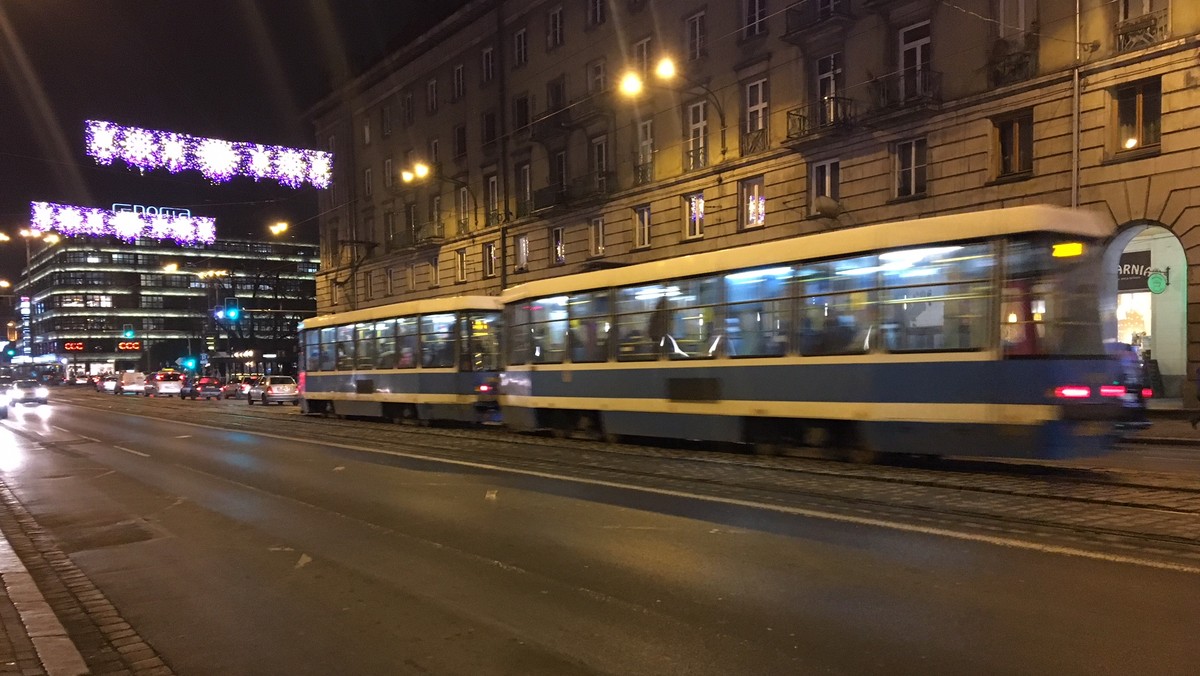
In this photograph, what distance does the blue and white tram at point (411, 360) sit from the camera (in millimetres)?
21203

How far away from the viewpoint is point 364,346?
25.6 metres

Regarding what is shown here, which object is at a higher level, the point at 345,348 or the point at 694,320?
the point at 694,320

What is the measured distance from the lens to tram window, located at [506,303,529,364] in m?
18.7

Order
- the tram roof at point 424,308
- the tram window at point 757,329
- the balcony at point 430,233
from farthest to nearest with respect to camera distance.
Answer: the balcony at point 430,233 → the tram roof at point 424,308 → the tram window at point 757,329

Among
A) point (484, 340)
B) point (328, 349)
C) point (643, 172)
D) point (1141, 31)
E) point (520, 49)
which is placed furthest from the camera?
point (520, 49)

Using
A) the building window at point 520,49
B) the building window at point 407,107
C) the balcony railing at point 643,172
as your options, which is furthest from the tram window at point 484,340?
the building window at point 407,107

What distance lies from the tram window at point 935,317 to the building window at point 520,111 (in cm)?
3001

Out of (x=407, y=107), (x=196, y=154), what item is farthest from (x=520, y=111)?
(x=196, y=154)

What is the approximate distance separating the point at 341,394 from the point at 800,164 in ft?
55.4

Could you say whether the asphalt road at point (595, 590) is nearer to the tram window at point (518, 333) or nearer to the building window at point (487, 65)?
the tram window at point (518, 333)

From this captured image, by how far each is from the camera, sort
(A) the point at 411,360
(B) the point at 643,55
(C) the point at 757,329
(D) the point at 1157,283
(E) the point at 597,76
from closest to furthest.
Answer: (C) the point at 757,329
(D) the point at 1157,283
(A) the point at 411,360
(B) the point at 643,55
(E) the point at 597,76

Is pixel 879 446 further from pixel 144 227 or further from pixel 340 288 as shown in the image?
pixel 340 288

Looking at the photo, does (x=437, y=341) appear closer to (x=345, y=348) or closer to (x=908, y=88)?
(x=345, y=348)

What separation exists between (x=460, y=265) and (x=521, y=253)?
5493mm
